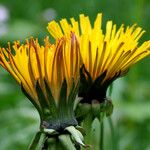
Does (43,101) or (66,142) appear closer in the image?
(66,142)

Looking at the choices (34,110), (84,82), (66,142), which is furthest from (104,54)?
(34,110)

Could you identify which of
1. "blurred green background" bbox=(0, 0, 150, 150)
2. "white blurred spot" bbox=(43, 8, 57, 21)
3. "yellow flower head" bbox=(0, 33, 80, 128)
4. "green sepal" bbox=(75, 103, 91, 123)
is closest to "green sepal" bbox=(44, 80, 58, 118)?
"yellow flower head" bbox=(0, 33, 80, 128)

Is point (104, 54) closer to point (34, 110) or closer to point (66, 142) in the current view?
point (66, 142)

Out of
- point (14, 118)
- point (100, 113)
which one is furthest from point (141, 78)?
point (100, 113)

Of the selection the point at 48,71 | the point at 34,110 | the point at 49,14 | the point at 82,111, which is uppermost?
the point at 49,14

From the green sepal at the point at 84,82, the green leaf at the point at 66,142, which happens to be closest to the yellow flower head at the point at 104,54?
the green sepal at the point at 84,82

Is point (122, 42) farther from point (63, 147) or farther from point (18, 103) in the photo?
point (18, 103)

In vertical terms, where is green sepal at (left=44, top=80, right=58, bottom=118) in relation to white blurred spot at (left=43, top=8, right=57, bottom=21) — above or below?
below

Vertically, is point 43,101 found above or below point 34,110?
above

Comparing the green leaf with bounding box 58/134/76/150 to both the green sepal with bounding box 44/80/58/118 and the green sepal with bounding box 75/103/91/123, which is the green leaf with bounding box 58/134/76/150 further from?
the green sepal with bounding box 75/103/91/123
